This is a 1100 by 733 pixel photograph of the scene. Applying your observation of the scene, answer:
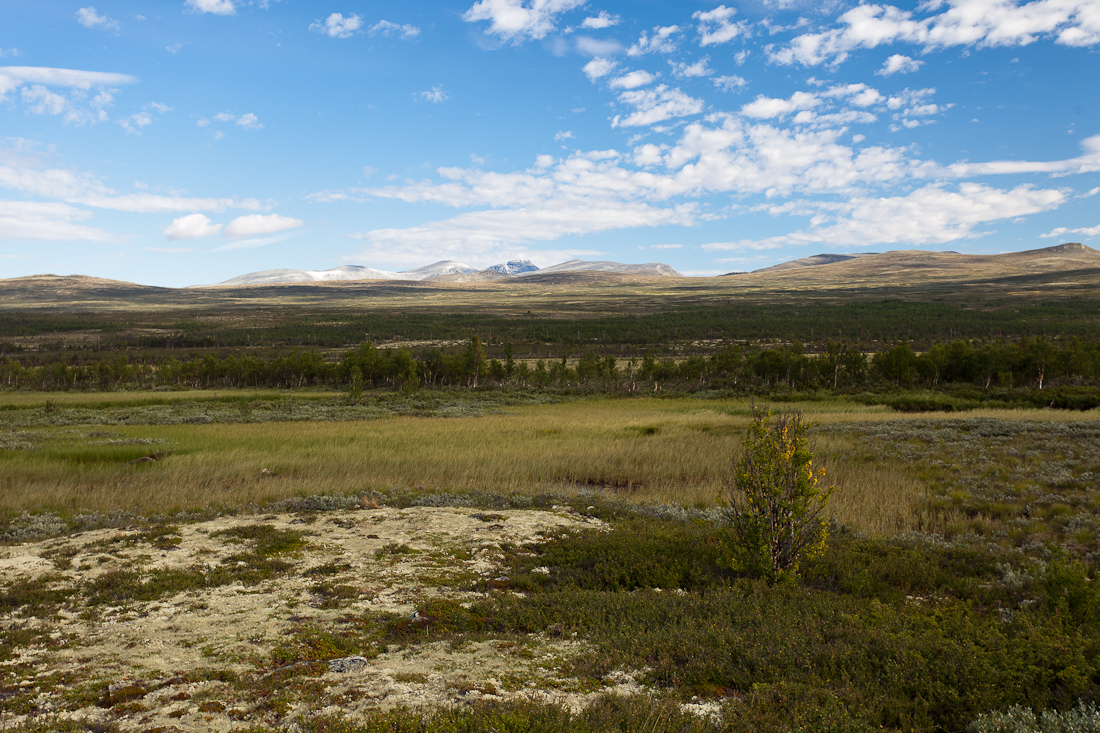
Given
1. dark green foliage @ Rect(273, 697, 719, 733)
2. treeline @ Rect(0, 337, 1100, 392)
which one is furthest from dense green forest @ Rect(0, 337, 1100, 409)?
dark green foliage @ Rect(273, 697, 719, 733)

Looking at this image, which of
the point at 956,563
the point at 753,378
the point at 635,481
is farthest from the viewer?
the point at 753,378

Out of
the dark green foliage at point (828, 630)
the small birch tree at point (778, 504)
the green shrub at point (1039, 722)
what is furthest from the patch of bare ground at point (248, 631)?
the small birch tree at point (778, 504)

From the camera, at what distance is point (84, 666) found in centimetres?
562

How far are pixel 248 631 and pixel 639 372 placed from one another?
243 ft

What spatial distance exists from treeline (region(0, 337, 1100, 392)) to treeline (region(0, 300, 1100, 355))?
55.3 meters

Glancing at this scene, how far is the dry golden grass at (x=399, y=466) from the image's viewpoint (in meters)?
14.8

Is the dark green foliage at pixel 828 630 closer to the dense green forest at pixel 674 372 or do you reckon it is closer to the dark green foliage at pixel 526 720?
the dark green foliage at pixel 526 720

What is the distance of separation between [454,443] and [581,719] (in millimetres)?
23173

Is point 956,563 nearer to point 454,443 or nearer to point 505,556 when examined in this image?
point 505,556

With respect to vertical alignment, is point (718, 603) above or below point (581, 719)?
below

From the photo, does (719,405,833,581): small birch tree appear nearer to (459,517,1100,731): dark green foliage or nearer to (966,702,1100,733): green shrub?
(459,517,1100,731): dark green foliage

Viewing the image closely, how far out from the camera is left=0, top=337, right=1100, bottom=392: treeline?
192ft

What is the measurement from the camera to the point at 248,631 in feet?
21.6

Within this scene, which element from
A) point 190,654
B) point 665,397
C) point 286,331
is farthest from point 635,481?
point 286,331
